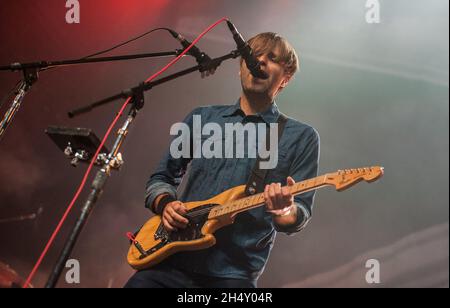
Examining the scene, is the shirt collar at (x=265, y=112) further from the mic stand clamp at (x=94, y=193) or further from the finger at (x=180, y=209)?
the mic stand clamp at (x=94, y=193)

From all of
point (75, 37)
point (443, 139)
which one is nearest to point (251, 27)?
point (75, 37)

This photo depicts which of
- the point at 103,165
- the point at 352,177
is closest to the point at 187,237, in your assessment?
the point at 103,165

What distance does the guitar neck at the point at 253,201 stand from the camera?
2066 mm

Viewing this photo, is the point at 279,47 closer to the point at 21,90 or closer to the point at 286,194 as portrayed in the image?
the point at 286,194

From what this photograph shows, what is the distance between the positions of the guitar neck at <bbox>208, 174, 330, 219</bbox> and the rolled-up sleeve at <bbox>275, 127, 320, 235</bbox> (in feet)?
0.62

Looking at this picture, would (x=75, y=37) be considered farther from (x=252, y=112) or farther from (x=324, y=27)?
(x=324, y=27)

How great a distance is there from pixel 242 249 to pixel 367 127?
121cm

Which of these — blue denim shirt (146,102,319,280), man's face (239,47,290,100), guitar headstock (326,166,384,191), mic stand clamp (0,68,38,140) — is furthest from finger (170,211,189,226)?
mic stand clamp (0,68,38,140)

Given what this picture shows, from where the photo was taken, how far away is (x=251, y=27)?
297 centimetres

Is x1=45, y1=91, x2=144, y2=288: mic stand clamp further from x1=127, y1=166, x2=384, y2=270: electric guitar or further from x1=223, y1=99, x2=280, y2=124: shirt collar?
x1=223, y1=99, x2=280, y2=124: shirt collar

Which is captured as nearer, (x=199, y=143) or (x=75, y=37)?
(x=199, y=143)

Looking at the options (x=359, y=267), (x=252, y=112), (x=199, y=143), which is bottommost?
(x=359, y=267)

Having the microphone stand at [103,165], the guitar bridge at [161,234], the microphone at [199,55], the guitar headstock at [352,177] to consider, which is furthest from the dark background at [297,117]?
the microphone stand at [103,165]

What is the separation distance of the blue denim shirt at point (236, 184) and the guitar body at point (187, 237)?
0.09 m
